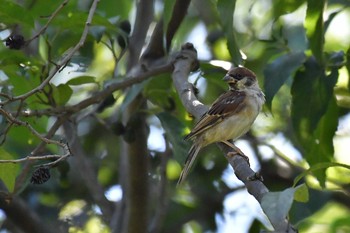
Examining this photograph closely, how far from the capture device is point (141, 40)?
5.24 metres

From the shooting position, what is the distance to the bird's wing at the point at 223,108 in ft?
14.4

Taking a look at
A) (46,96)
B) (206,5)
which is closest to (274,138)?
(206,5)

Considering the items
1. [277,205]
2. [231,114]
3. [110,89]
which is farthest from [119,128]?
[277,205]

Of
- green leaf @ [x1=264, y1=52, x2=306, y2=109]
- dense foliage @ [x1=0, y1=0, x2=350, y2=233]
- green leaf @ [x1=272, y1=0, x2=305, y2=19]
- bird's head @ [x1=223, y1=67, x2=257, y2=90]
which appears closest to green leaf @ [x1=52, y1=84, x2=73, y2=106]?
dense foliage @ [x1=0, y1=0, x2=350, y2=233]

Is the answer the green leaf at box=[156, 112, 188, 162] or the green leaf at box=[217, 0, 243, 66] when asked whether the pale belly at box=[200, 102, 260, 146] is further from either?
the green leaf at box=[217, 0, 243, 66]

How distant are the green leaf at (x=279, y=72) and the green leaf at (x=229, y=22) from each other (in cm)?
25

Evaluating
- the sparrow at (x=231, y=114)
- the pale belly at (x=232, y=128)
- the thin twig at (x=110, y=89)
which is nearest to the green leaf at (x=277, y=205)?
the thin twig at (x=110, y=89)

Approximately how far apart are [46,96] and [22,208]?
0.57 m

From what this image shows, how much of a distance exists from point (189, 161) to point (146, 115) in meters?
0.89

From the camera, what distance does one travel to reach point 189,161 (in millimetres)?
4355

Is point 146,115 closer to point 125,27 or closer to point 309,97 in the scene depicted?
point 125,27

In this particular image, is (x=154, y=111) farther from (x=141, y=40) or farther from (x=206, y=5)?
(x=206, y=5)

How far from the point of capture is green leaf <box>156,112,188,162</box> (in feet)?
14.3

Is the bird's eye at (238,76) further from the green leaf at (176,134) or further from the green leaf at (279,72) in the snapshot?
the green leaf at (176,134)
